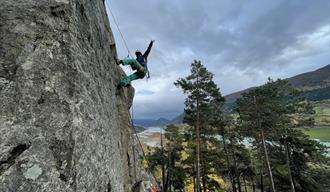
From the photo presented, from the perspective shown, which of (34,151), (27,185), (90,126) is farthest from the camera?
(90,126)

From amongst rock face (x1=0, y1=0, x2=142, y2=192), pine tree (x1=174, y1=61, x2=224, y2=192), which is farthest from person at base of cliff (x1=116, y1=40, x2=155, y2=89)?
pine tree (x1=174, y1=61, x2=224, y2=192)

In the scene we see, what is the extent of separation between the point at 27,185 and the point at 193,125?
22.6 metres

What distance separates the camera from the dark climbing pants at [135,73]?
32.3ft

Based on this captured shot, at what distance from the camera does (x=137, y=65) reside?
992 centimetres

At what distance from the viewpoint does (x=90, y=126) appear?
5004 mm

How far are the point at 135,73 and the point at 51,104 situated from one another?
244 inches

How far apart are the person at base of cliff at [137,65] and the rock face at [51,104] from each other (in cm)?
356

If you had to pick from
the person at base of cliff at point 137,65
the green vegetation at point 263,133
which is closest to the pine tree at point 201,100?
the green vegetation at point 263,133

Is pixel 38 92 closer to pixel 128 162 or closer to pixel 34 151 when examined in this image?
pixel 34 151

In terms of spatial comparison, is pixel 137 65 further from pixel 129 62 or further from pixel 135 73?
pixel 135 73

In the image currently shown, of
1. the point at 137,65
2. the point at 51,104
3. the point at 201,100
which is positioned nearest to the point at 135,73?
the point at 137,65

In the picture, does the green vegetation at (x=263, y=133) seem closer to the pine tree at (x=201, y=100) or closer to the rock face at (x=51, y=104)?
the pine tree at (x=201, y=100)

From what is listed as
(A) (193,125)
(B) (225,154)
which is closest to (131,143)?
(A) (193,125)

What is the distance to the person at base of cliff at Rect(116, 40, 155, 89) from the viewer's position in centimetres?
985
